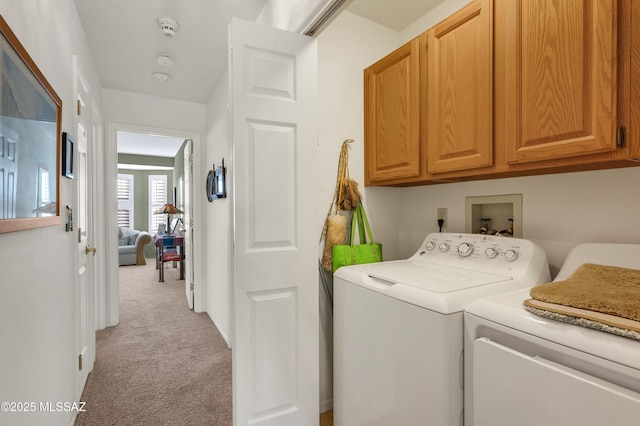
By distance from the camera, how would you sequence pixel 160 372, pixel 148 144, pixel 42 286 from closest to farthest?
pixel 42 286 < pixel 160 372 < pixel 148 144

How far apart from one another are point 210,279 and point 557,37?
347 cm

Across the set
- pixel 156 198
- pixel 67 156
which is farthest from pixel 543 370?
pixel 156 198

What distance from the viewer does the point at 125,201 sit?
25.4ft

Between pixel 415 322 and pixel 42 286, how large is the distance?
1.48 metres

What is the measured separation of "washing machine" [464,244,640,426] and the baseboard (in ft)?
3.42

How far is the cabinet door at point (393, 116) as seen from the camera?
1.70 metres

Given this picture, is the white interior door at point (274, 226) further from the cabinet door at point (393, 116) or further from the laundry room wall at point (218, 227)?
the laundry room wall at point (218, 227)

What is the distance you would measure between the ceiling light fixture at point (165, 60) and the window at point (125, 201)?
6102 millimetres

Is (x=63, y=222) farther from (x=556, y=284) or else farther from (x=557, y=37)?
(x=557, y=37)

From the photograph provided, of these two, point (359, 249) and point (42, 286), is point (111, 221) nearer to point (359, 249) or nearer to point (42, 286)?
point (42, 286)

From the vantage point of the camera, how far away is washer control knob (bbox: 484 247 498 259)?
1.48m

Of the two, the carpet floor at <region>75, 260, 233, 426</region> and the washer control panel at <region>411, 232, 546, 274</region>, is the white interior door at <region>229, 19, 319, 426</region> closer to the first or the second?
the carpet floor at <region>75, 260, 233, 426</region>

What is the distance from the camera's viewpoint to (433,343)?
111 cm

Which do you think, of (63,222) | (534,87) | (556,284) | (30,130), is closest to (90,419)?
(63,222)
